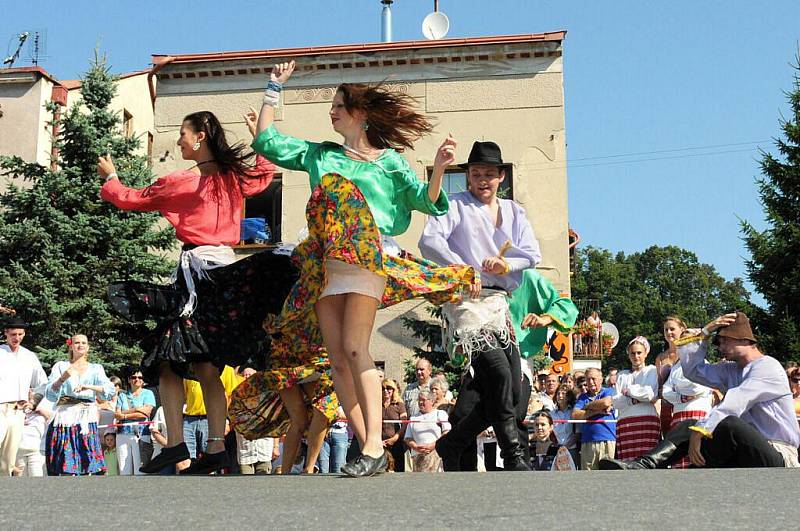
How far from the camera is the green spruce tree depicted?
57.7 feet

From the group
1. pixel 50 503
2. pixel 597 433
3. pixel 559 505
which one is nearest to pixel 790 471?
pixel 559 505

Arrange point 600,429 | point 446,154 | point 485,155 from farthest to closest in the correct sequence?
point 600,429 → point 485,155 → point 446,154

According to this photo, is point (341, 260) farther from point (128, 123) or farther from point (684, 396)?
point (128, 123)

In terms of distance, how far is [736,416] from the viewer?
20.4ft

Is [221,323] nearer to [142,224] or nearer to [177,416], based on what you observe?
[177,416]

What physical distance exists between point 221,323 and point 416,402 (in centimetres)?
602

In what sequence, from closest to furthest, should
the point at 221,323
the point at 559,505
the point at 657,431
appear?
the point at 559,505
the point at 221,323
the point at 657,431

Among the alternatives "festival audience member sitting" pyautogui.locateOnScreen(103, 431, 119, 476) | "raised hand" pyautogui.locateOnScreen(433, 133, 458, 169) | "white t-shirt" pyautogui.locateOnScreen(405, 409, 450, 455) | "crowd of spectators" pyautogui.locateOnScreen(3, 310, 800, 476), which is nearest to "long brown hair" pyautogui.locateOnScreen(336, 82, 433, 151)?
"raised hand" pyautogui.locateOnScreen(433, 133, 458, 169)

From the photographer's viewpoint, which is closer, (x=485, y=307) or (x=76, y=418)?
(x=485, y=307)

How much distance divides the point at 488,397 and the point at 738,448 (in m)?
1.50

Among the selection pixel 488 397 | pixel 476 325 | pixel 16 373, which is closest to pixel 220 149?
pixel 476 325

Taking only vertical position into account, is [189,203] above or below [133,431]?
above

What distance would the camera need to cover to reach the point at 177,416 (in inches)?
232

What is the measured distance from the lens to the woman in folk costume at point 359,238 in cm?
496
